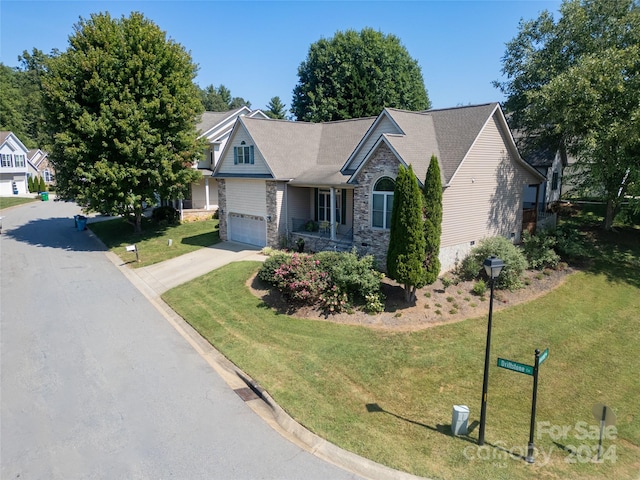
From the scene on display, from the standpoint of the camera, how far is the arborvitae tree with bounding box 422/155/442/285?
1534 cm

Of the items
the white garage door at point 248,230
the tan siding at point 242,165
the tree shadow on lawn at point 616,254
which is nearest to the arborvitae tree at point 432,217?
the tree shadow on lawn at point 616,254

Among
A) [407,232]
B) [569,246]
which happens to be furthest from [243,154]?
[569,246]

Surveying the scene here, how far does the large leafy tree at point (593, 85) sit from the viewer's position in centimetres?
1869

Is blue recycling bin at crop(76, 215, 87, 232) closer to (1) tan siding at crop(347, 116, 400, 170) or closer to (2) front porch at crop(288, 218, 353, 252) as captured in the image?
(2) front porch at crop(288, 218, 353, 252)

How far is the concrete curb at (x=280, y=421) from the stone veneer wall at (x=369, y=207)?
306 inches

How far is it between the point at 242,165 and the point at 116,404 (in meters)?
16.3

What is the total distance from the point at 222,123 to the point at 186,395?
2768 cm

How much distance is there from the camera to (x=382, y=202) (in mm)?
17781

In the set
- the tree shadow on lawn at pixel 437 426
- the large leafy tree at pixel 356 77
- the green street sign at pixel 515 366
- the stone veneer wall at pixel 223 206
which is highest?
the large leafy tree at pixel 356 77

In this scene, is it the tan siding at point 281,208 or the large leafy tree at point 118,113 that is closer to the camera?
the tan siding at point 281,208

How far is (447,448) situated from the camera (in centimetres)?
875

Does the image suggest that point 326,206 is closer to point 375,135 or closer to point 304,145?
point 304,145

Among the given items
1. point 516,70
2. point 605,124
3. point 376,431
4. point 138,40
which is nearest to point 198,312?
point 376,431

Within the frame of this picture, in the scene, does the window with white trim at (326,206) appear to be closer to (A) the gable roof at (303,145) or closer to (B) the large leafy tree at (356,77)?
(A) the gable roof at (303,145)
